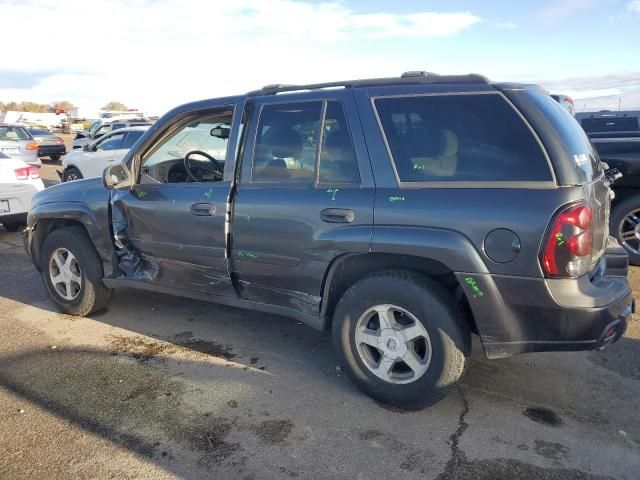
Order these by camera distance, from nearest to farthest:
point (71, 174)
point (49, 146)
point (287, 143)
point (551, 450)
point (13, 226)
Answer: point (551, 450), point (287, 143), point (13, 226), point (71, 174), point (49, 146)

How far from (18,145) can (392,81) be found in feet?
51.7

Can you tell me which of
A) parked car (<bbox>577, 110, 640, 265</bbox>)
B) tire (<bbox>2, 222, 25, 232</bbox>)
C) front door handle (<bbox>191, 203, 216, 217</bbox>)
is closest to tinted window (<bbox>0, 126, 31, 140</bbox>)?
tire (<bbox>2, 222, 25, 232</bbox>)

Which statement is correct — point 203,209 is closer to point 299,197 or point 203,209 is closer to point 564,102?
point 299,197

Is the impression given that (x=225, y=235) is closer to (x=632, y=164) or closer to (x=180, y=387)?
(x=180, y=387)

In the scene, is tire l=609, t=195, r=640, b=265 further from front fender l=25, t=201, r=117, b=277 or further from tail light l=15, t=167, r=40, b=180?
tail light l=15, t=167, r=40, b=180

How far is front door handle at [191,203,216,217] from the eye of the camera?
147 inches

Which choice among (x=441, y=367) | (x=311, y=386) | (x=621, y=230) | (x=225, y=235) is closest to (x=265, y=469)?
(x=311, y=386)

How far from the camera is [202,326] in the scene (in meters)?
4.59

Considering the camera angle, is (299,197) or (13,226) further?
(13,226)

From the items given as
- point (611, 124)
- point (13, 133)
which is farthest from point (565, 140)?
point (13, 133)

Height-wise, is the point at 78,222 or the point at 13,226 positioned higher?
the point at 78,222

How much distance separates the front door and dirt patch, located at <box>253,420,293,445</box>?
3.75 feet

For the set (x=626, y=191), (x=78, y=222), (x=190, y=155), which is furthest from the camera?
(x=626, y=191)

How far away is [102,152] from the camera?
12.5 metres
